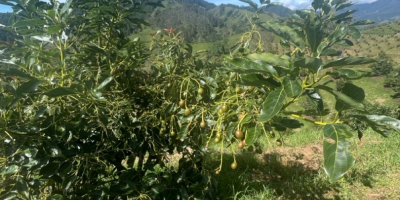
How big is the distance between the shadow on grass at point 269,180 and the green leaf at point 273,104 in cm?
171

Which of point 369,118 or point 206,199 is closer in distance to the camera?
point 369,118

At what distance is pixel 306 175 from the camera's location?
3146 mm

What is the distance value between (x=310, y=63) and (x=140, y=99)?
1370 mm

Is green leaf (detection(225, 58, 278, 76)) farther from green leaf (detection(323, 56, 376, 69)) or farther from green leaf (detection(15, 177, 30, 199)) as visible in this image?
A: green leaf (detection(15, 177, 30, 199))

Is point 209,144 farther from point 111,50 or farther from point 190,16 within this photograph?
point 190,16

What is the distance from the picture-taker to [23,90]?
109 centimetres

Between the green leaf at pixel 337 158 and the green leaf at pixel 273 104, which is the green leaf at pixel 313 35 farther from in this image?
the green leaf at pixel 337 158

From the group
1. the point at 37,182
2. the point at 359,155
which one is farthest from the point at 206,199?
the point at 359,155

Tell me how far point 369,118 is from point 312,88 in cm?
22

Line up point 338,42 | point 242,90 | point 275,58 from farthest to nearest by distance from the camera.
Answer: point 242,90 → point 338,42 → point 275,58

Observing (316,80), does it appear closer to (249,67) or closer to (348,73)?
(348,73)

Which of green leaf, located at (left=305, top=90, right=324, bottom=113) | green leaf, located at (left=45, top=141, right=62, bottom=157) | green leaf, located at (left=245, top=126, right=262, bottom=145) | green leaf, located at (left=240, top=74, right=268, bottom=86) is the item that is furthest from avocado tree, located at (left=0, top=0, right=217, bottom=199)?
green leaf, located at (left=305, top=90, right=324, bottom=113)

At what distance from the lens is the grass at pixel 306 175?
271cm

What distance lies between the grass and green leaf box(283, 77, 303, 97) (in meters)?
1.39
